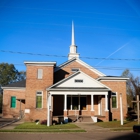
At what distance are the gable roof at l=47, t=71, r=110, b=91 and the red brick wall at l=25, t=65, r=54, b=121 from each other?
2.07 metres

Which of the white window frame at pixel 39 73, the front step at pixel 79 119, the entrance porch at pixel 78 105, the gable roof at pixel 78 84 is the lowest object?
the front step at pixel 79 119

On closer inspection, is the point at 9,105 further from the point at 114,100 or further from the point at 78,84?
the point at 114,100

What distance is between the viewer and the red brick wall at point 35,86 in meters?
28.6

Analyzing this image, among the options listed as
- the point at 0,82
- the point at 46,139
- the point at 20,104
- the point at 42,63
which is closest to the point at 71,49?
the point at 42,63

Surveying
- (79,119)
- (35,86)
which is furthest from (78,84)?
(35,86)

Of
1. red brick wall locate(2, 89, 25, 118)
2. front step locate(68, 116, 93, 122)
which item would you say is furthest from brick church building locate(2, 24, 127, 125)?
red brick wall locate(2, 89, 25, 118)

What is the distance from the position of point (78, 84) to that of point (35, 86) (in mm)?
6266

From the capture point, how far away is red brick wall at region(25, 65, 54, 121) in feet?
93.9

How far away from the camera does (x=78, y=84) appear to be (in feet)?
94.4

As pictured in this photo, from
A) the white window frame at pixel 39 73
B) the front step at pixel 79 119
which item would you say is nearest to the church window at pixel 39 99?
the white window frame at pixel 39 73

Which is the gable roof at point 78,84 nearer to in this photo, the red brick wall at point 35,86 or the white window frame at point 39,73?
the red brick wall at point 35,86

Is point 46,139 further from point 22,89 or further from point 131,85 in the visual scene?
point 131,85

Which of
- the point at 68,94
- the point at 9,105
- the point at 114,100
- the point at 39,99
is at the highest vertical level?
the point at 68,94

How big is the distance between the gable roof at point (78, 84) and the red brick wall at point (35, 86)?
2068 mm
